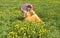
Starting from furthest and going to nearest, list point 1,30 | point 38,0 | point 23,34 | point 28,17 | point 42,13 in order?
point 38,0, point 42,13, point 28,17, point 1,30, point 23,34

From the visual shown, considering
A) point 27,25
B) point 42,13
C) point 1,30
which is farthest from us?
point 42,13

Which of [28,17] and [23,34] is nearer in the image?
[23,34]

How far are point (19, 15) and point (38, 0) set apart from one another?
5.55 m

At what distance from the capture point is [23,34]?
7613 mm

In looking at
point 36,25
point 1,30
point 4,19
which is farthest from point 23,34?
point 4,19

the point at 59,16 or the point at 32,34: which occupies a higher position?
the point at 32,34

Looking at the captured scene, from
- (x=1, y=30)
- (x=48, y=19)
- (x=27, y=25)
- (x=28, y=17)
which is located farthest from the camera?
(x=48, y=19)

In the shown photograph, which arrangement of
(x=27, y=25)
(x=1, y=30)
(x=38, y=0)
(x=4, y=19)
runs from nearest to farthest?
1. (x=27, y=25)
2. (x=1, y=30)
3. (x=4, y=19)
4. (x=38, y=0)

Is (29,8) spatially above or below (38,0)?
above

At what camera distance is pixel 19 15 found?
12.6 metres

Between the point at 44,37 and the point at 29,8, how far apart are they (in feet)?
9.67

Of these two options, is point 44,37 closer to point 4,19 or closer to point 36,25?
point 36,25

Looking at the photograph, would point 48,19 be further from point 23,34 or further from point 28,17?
point 23,34

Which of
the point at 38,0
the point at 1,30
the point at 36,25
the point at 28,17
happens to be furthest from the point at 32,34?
the point at 38,0
